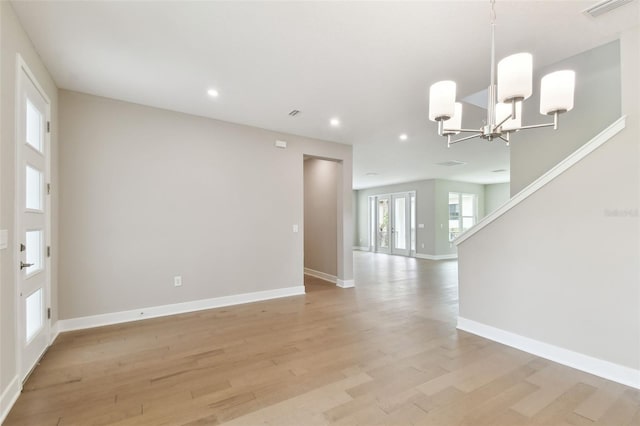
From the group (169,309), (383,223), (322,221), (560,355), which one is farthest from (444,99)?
(383,223)

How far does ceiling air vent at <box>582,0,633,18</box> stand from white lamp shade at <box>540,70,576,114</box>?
2.26 feet

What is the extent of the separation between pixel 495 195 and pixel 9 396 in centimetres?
1248

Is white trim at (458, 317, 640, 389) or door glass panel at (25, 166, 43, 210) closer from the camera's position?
white trim at (458, 317, 640, 389)

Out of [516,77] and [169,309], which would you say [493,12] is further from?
[169,309]

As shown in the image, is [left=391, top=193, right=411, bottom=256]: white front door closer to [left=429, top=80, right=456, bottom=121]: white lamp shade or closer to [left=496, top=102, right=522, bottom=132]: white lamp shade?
[left=496, top=102, right=522, bottom=132]: white lamp shade

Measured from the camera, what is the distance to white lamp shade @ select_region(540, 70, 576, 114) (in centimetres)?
179

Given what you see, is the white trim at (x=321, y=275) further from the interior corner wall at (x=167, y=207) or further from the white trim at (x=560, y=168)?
the white trim at (x=560, y=168)

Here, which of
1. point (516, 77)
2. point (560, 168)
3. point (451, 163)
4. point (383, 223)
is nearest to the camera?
point (516, 77)

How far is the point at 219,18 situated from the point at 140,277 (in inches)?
123

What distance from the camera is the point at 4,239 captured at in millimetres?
1879

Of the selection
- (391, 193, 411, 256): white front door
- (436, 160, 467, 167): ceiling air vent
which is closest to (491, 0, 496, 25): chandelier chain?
(436, 160, 467, 167): ceiling air vent

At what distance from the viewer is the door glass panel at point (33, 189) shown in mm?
2454

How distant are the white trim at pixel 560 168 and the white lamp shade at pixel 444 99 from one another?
1.41m

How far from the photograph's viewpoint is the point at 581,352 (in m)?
2.41
